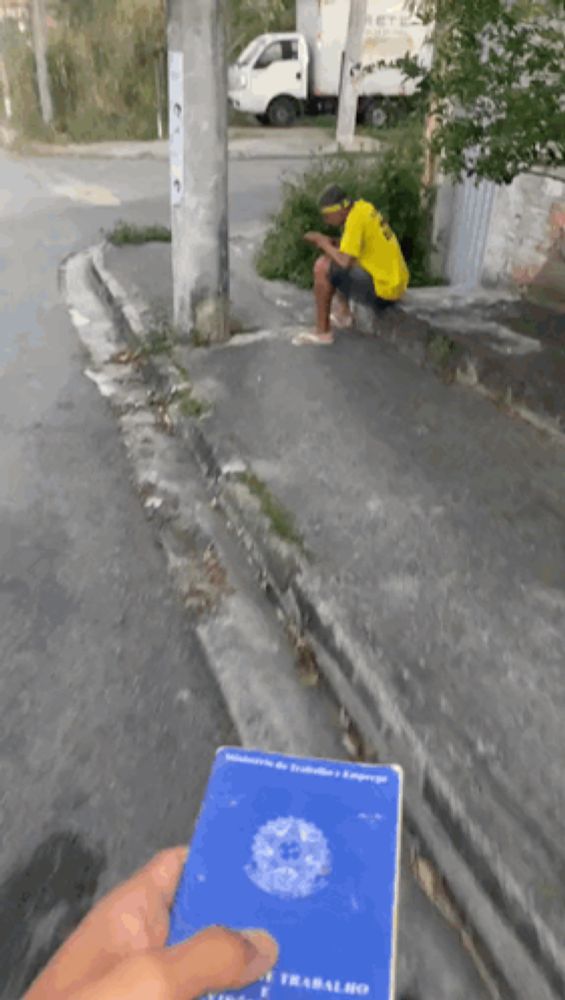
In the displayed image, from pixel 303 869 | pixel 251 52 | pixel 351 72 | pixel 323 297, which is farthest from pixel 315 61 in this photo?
pixel 303 869

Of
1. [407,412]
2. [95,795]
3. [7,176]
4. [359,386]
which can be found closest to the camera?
[95,795]

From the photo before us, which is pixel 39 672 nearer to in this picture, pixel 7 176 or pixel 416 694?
pixel 416 694

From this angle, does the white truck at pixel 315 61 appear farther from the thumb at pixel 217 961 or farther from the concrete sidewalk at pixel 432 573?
the thumb at pixel 217 961

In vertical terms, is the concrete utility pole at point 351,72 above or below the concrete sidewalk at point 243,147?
above

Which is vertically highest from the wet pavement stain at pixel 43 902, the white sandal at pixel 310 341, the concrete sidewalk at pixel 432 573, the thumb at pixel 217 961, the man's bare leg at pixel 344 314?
the thumb at pixel 217 961

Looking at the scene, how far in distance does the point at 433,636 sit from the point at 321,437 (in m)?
1.85

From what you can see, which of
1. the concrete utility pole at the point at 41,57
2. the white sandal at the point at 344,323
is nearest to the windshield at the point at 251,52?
the concrete utility pole at the point at 41,57

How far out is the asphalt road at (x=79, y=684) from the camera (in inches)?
92.5

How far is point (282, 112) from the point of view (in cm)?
2114

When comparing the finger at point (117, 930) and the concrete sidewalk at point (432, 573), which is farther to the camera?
the concrete sidewalk at point (432, 573)

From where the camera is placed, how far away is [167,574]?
370 cm

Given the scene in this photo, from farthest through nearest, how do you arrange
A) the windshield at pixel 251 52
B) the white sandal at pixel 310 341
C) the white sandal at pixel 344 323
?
the windshield at pixel 251 52 < the white sandal at pixel 344 323 < the white sandal at pixel 310 341

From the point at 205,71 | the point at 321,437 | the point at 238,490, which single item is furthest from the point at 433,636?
A: the point at 205,71

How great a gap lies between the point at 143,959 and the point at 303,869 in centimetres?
31
